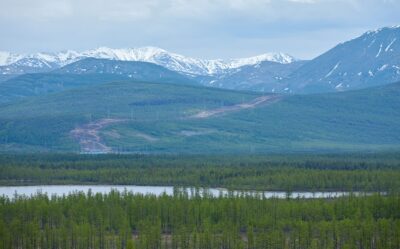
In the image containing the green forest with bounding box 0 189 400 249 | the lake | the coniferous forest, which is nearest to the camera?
the green forest with bounding box 0 189 400 249

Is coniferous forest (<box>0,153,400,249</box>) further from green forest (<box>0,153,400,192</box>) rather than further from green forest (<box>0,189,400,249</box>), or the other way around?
green forest (<box>0,153,400,192</box>)

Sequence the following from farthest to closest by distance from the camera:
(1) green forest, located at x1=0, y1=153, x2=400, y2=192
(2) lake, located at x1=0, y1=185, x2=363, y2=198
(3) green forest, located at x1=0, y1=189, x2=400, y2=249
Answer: (1) green forest, located at x1=0, y1=153, x2=400, y2=192 → (2) lake, located at x1=0, y1=185, x2=363, y2=198 → (3) green forest, located at x1=0, y1=189, x2=400, y2=249

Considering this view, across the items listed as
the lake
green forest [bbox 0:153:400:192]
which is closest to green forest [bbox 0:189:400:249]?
the lake

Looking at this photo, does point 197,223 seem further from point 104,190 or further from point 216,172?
point 216,172

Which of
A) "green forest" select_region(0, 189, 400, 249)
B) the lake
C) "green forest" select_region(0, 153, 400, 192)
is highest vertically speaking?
"green forest" select_region(0, 153, 400, 192)

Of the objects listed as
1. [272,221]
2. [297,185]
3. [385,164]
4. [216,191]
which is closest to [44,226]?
[272,221]

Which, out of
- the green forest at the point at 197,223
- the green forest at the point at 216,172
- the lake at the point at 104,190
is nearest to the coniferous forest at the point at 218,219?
the green forest at the point at 197,223
